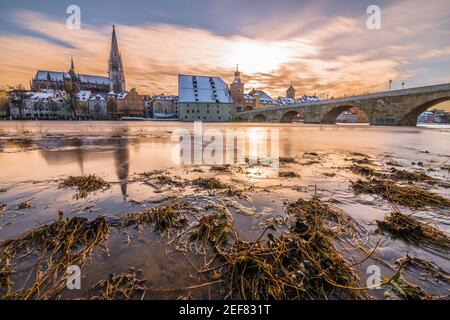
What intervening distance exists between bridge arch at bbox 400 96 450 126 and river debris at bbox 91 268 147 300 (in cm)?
4177

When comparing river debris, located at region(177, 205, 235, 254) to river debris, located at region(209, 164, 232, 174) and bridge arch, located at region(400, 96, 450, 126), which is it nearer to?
river debris, located at region(209, 164, 232, 174)

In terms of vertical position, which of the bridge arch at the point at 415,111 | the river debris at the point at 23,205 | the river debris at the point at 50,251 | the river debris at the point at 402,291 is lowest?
the river debris at the point at 402,291

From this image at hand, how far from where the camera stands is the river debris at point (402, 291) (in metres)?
1.62

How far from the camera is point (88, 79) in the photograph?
341ft

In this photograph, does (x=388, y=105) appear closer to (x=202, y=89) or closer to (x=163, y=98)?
(x=202, y=89)

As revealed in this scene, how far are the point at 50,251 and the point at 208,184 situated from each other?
271 centimetres

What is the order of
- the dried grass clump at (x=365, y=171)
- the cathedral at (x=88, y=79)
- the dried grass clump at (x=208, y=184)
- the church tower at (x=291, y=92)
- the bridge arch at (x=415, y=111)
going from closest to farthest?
the dried grass clump at (x=208, y=184)
the dried grass clump at (x=365, y=171)
the bridge arch at (x=415, y=111)
the cathedral at (x=88, y=79)
the church tower at (x=291, y=92)

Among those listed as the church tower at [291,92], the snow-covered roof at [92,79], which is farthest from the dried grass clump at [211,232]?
the church tower at [291,92]

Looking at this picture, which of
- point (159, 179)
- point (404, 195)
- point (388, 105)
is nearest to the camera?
point (404, 195)

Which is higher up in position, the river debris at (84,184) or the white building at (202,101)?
the white building at (202,101)

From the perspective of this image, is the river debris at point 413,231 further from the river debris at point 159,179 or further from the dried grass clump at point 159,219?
the river debris at point 159,179

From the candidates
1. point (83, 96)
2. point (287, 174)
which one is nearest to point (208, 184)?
point (287, 174)

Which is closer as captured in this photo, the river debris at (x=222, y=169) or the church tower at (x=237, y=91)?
the river debris at (x=222, y=169)

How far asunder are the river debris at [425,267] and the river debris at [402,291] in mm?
293
